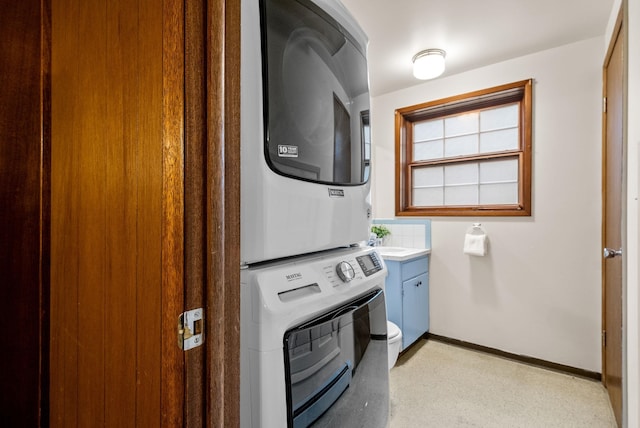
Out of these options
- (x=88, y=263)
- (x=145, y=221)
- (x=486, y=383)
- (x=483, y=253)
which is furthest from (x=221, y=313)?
(x=483, y=253)

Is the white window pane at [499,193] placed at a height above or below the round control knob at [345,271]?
above

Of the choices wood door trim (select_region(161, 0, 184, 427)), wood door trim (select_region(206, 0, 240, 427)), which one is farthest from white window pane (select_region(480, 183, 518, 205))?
wood door trim (select_region(161, 0, 184, 427))

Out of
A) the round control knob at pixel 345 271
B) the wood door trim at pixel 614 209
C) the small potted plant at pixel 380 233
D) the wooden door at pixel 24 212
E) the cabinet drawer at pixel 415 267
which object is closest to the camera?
the wooden door at pixel 24 212

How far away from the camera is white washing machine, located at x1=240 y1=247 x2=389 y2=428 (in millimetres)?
724

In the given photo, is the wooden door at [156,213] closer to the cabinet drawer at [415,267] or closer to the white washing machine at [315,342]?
the white washing machine at [315,342]

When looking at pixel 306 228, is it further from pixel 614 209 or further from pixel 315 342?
pixel 614 209

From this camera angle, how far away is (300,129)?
881 mm

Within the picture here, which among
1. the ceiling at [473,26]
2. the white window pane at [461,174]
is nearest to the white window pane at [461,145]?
the white window pane at [461,174]

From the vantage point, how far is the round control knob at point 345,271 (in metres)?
0.95

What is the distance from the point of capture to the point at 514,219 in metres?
2.53

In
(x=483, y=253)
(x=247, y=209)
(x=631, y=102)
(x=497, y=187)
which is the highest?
(x=631, y=102)

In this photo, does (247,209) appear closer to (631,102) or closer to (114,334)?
(114,334)

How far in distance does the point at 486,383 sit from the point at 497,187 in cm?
155

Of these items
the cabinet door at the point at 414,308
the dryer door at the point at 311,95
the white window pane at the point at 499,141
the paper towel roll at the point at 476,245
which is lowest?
the cabinet door at the point at 414,308
